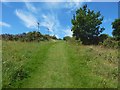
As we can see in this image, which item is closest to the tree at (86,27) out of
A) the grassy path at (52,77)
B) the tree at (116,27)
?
the tree at (116,27)

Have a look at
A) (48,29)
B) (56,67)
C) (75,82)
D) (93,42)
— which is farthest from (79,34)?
(48,29)

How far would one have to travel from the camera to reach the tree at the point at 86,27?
62500mm

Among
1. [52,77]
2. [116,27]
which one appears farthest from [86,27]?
[52,77]

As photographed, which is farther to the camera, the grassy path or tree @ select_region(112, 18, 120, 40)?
tree @ select_region(112, 18, 120, 40)

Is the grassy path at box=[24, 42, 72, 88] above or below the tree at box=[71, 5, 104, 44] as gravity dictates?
below

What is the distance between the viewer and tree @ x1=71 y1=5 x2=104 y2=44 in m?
62.5

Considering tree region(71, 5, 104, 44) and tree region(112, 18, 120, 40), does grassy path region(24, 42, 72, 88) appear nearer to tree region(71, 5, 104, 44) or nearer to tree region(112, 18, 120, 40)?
tree region(71, 5, 104, 44)

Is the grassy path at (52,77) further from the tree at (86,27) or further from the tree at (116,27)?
the tree at (116,27)

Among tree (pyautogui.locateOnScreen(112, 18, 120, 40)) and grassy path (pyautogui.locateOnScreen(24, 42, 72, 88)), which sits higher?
tree (pyautogui.locateOnScreen(112, 18, 120, 40))

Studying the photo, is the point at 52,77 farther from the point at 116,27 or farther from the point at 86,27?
the point at 116,27

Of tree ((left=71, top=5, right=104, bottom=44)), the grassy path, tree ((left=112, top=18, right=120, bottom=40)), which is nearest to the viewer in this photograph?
the grassy path

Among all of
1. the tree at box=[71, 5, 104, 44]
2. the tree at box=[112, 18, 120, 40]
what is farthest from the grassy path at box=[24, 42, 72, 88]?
the tree at box=[112, 18, 120, 40]

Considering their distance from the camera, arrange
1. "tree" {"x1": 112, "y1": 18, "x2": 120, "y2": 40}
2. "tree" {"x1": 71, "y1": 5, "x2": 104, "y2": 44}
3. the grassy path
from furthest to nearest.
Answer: "tree" {"x1": 112, "y1": 18, "x2": 120, "y2": 40} → "tree" {"x1": 71, "y1": 5, "x2": 104, "y2": 44} → the grassy path

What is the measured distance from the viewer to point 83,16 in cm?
6312
